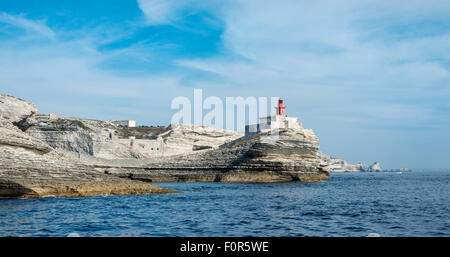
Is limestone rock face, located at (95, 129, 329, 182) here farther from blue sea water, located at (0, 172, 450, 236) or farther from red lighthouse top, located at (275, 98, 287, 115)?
blue sea water, located at (0, 172, 450, 236)

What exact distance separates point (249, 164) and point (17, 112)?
→ 3883 cm

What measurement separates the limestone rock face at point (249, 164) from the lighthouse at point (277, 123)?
697 cm

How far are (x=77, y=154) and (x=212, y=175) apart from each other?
21.1 meters

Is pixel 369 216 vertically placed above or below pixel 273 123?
below

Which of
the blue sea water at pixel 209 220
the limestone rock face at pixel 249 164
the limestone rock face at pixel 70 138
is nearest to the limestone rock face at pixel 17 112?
the limestone rock face at pixel 70 138

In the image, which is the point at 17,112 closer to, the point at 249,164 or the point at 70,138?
the point at 70,138

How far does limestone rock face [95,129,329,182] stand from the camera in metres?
49.2

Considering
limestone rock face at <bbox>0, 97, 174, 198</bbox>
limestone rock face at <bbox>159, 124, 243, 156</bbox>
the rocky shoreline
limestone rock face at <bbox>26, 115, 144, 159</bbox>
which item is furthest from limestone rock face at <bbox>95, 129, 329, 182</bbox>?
limestone rock face at <bbox>159, 124, 243, 156</bbox>

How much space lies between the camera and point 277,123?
65188 millimetres

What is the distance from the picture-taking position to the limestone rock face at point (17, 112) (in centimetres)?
5874

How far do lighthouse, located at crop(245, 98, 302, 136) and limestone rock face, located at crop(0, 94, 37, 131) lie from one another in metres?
37.0

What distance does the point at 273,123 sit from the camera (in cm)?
6494
